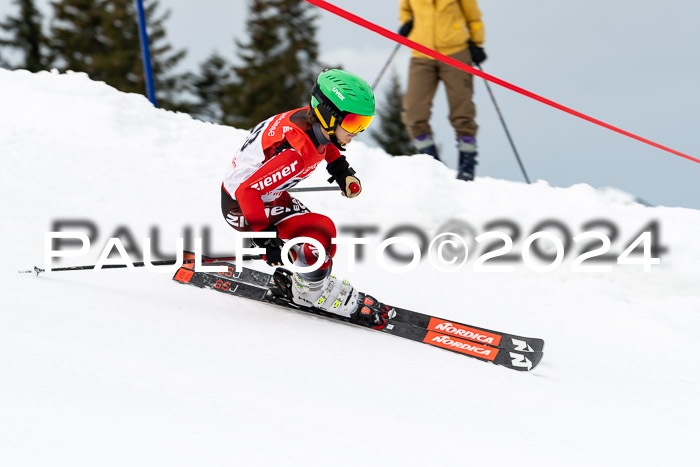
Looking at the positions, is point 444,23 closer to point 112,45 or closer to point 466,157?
point 466,157

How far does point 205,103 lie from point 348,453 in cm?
2879

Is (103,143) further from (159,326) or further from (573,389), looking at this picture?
(573,389)

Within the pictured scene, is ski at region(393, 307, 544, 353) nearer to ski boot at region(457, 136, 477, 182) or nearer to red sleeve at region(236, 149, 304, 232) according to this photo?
red sleeve at region(236, 149, 304, 232)

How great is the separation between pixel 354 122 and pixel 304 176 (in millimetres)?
418

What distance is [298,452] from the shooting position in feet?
6.63

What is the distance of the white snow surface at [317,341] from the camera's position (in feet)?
6.89

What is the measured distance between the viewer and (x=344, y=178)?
3.68m

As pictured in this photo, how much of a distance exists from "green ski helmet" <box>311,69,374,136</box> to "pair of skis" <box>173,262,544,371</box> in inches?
46.8

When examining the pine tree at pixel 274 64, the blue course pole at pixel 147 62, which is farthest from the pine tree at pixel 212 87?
the blue course pole at pixel 147 62

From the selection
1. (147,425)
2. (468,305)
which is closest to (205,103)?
(468,305)

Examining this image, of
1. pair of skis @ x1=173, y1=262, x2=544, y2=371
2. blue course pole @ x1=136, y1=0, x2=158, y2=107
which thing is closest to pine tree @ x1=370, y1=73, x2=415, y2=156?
blue course pole @ x1=136, y1=0, x2=158, y2=107

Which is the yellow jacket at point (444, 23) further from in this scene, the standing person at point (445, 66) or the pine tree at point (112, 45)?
the pine tree at point (112, 45)

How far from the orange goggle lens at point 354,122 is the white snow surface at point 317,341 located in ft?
3.68

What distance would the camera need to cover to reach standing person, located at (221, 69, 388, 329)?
3.42m
